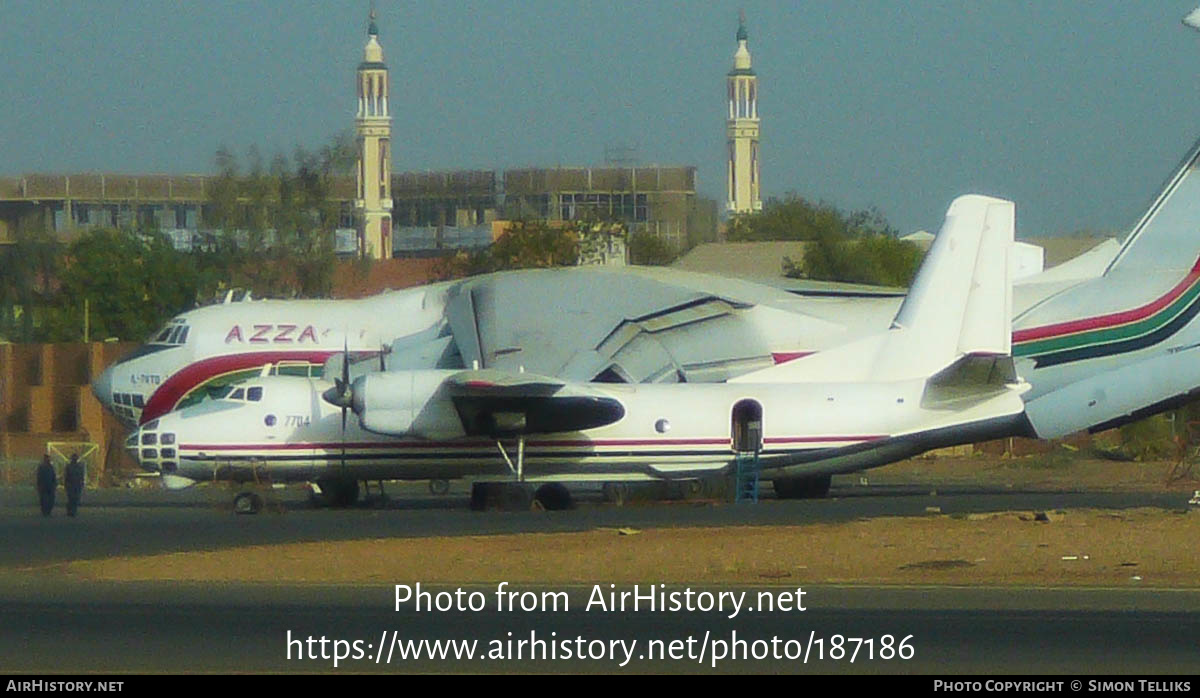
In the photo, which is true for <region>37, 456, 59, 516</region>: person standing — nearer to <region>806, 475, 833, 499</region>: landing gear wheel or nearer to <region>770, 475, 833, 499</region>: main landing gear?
<region>770, 475, 833, 499</region>: main landing gear

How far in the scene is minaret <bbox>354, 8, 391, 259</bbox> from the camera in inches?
3725

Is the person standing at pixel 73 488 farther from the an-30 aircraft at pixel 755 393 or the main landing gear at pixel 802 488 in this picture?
the main landing gear at pixel 802 488

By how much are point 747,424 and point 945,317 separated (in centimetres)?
379

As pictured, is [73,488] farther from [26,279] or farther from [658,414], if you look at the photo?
[26,279]

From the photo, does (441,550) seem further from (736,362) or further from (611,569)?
(736,362)

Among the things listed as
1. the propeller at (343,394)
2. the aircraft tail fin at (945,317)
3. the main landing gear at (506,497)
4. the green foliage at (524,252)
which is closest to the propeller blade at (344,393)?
the propeller at (343,394)

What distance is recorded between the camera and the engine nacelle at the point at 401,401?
26.1 m

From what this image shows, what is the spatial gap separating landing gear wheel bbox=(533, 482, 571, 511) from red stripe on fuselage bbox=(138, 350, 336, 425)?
5289mm

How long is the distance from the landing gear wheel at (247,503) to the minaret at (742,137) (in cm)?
9203

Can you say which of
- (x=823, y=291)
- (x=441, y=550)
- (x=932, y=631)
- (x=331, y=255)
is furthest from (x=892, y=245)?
(x=932, y=631)

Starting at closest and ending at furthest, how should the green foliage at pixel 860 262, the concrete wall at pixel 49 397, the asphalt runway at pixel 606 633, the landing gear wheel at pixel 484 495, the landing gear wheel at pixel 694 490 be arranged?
the asphalt runway at pixel 606 633 < the landing gear wheel at pixel 484 495 < the landing gear wheel at pixel 694 490 < the concrete wall at pixel 49 397 < the green foliage at pixel 860 262

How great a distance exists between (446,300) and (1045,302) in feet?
33.4

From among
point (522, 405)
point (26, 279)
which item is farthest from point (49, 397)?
point (522, 405)

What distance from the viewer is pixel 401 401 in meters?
26.2
